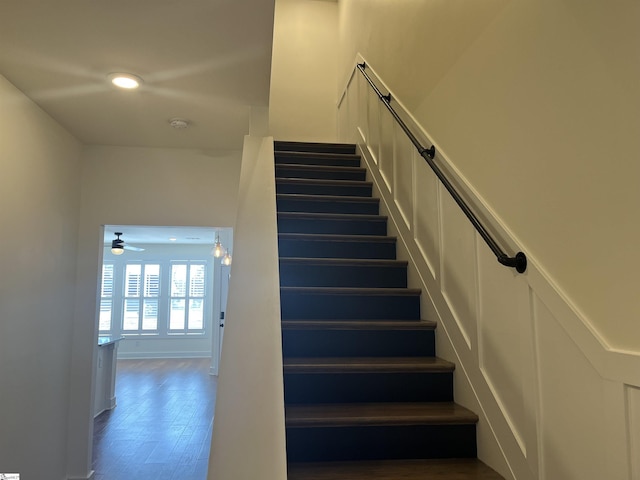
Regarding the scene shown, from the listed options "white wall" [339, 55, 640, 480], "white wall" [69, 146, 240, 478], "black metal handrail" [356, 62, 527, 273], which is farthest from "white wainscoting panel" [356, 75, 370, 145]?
"black metal handrail" [356, 62, 527, 273]

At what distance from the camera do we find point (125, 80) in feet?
9.22

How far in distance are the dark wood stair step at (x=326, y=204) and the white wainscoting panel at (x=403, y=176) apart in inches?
12.7

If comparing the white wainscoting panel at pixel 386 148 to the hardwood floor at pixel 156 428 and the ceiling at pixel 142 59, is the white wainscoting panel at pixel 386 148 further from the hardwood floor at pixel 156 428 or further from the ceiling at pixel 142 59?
the hardwood floor at pixel 156 428

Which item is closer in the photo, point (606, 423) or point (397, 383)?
point (606, 423)

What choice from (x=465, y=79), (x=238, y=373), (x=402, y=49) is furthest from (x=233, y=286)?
(x=402, y=49)

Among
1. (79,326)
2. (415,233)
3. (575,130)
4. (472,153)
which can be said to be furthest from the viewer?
(79,326)

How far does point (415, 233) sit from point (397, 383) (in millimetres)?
954

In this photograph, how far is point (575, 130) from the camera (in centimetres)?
125

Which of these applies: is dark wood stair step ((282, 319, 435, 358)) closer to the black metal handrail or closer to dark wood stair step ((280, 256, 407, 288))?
dark wood stair step ((280, 256, 407, 288))

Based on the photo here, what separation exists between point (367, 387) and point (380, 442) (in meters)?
0.26

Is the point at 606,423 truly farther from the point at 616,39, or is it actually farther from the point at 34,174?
the point at 34,174

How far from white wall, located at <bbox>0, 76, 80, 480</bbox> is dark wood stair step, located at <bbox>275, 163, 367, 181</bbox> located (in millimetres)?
1842

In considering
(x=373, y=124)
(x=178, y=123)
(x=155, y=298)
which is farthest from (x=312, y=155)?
(x=155, y=298)

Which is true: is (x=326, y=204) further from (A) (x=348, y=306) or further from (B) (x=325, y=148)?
(B) (x=325, y=148)
